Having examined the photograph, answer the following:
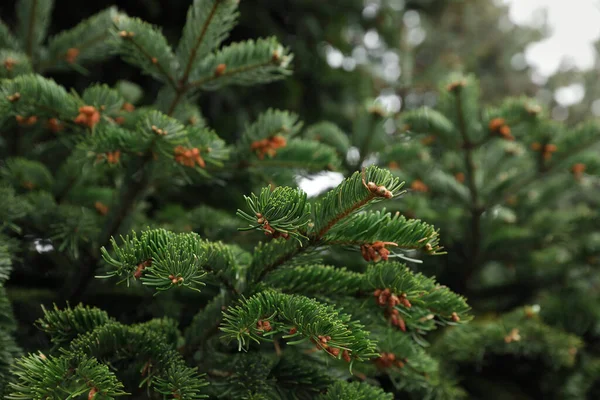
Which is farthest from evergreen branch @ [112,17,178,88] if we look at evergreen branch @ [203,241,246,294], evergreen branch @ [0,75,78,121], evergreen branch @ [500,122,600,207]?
evergreen branch @ [500,122,600,207]

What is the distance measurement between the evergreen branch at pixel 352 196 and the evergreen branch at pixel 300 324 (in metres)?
0.11

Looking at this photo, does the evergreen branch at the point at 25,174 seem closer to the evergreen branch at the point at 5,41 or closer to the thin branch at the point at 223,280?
the evergreen branch at the point at 5,41

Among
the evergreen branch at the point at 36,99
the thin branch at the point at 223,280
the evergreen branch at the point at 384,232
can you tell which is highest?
the evergreen branch at the point at 36,99

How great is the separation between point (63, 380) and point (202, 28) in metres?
0.74

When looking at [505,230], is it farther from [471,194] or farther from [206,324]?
[206,324]

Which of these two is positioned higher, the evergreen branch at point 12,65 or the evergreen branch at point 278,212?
the evergreen branch at point 12,65

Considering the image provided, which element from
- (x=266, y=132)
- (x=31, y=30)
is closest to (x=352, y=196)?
(x=266, y=132)

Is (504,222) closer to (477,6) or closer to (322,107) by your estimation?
(322,107)

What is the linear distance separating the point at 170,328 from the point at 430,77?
2944 mm

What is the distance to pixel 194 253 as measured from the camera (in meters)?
0.73

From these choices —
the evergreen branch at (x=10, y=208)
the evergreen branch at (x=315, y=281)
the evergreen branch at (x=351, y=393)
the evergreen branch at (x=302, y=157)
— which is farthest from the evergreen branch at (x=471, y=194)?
the evergreen branch at (x=10, y=208)

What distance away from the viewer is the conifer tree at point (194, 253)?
2.35 feet

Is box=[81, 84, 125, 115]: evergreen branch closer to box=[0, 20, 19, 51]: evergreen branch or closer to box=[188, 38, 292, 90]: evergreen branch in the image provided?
box=[188, 38, 292, 90]: evergreen branch

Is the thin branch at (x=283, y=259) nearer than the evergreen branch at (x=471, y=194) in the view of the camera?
Yes
